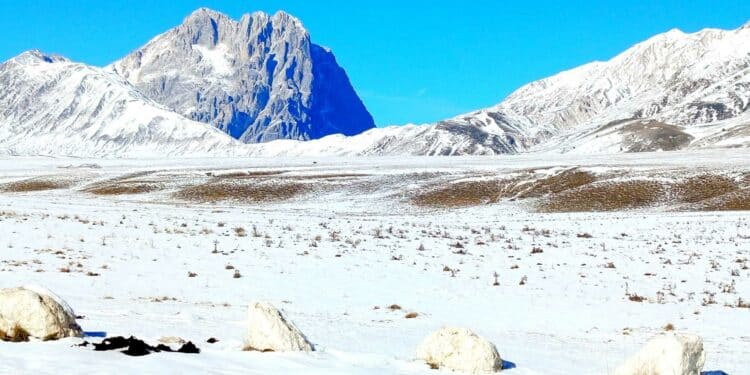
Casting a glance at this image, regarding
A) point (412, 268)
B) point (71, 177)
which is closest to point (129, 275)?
point (412, 268)

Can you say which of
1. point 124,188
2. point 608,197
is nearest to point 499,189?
point 608,197

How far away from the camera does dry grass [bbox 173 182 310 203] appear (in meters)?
78.6

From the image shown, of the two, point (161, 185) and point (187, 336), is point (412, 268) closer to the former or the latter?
point (187, 336)

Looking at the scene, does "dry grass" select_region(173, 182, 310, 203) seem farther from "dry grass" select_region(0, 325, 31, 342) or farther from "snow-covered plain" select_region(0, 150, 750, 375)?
"dry grass" select_region(0, 325, 31, 342)

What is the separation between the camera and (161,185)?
285 feet

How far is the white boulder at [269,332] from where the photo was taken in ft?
42.8

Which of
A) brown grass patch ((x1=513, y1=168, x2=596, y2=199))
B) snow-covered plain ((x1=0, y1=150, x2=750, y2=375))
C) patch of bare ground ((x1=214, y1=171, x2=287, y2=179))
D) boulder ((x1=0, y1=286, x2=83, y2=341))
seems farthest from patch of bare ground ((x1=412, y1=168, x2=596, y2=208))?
boulder ((x1=0, y1=286, x2=83, y2=341))

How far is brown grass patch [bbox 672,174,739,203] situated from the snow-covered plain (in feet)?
75.7

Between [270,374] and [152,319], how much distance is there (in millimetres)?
6142

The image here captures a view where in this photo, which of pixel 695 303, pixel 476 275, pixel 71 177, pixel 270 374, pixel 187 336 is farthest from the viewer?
pixel 71 177

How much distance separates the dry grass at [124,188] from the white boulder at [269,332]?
73.4 meters

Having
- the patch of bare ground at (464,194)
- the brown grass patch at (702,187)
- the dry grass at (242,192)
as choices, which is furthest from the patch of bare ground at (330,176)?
the brown grass patch at (702,187)

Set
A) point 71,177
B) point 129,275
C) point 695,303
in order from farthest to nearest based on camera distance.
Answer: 1. point 71,177
2. point 129,275
3. point 695,303

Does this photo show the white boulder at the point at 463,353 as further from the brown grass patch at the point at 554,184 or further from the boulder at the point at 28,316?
the brown grass patch at the point at 554,184
